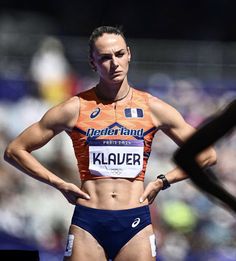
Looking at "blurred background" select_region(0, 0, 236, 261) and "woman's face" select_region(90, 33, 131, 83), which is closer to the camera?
"woman's face" select_region(90, 33, 131, 83)

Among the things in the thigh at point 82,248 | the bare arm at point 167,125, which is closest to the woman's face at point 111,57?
the bare arm at point 167,125

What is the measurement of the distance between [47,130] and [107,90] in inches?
17.9

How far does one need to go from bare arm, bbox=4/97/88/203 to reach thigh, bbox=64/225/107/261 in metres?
0.24

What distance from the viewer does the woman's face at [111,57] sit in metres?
5.16

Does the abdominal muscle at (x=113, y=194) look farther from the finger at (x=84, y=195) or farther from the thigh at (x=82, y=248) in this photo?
the thigh at (x=82, y=248)

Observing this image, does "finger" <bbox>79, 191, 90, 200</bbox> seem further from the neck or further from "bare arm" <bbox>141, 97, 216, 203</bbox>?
the neck

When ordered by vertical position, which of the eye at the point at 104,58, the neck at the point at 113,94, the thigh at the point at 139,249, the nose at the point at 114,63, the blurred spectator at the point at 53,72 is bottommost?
the thigh at the point at 139,249

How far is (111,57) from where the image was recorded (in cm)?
516

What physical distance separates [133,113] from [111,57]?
37 cm

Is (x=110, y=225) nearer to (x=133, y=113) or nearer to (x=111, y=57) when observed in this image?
(x=133, y=113)

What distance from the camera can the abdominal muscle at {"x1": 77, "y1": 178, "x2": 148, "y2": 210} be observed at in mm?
5059

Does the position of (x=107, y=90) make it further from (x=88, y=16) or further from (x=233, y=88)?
(x=88, y=16)

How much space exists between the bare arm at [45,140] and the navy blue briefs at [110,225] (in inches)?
6.5

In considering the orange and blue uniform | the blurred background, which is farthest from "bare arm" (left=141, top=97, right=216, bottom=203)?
the blurred background
